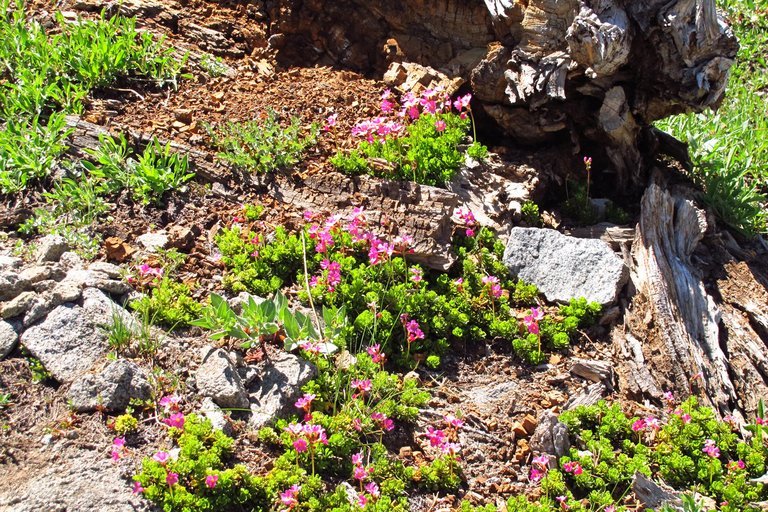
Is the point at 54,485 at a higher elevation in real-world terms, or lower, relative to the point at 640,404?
lower

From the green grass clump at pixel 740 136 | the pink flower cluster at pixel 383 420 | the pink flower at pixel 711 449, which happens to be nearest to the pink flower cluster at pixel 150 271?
the pink flower cluster at pixel 383 420

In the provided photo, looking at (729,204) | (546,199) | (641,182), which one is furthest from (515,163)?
(729,204)

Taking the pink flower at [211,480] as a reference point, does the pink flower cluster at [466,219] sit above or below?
above

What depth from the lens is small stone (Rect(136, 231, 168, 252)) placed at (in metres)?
5.33

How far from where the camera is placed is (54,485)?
12.4ft

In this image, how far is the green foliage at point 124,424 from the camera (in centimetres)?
411

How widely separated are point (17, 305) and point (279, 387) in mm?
1646

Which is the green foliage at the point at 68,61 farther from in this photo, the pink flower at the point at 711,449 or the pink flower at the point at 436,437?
the pink flower at the point at 711,449

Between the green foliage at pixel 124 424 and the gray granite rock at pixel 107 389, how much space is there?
14 cm

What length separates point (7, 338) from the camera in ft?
14.6

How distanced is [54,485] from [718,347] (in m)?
4.32

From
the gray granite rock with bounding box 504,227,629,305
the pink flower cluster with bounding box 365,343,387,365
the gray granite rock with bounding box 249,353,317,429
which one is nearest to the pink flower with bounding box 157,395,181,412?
the gray granite rock with bounding box 249,353,317,429

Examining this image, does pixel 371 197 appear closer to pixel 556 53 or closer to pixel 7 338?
pixel 556 53

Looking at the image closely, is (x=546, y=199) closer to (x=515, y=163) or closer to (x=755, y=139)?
(x=515, y=163)
